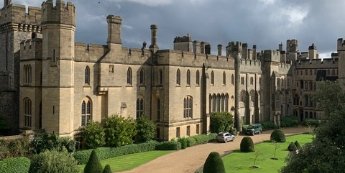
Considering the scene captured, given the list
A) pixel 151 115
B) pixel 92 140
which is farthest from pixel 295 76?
pixel 92 140

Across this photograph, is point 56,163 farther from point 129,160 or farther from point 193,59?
point 193,59

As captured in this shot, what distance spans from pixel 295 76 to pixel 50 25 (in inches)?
2280

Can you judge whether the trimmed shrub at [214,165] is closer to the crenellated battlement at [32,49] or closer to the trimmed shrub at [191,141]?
the trimmed shrub at [191,141]

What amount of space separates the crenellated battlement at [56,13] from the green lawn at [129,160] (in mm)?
12646

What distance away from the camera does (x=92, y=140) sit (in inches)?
1443

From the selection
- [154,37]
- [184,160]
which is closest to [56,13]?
[154,37]

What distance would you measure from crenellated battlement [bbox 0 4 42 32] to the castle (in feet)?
0.33

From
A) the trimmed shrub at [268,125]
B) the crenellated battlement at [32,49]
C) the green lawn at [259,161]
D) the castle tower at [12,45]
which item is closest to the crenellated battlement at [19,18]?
the castle tower at [12,45]

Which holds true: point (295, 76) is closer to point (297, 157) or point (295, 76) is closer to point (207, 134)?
point (207, 134)

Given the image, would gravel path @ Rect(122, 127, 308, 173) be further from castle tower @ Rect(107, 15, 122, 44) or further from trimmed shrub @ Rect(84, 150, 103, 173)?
castle tower @ Rect(107, 15, 122, 44)

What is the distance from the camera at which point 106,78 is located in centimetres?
4009

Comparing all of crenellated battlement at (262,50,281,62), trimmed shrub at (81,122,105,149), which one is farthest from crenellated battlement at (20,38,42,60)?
crenellated battlement at (262,50,281,62)

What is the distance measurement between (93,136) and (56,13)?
11.6 m

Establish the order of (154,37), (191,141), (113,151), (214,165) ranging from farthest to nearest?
(154,37) → (191,141) → (113,151) → (214,165)
